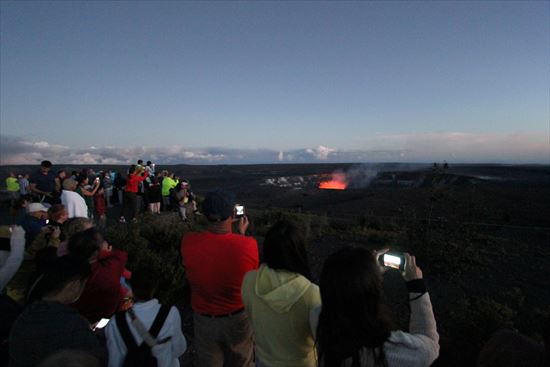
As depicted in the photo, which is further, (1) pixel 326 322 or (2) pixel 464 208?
(2) pixel 464 208

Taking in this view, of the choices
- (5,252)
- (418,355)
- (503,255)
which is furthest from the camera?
(503,255)

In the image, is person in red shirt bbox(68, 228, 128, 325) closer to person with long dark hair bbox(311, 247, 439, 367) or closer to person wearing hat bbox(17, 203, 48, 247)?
person wearing hat bbox(17, 203, 48, 247)

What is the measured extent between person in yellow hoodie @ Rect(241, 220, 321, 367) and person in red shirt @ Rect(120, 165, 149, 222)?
363 inches

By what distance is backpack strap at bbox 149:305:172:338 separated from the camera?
220 cm

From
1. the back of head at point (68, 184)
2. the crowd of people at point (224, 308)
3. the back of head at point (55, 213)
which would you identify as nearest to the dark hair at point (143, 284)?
the crowd of people at point (224, 308)

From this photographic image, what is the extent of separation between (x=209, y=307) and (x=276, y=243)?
41.7 inches

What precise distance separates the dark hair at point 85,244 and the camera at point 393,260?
2.63 meters

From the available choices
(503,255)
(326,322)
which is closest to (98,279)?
(326,322)

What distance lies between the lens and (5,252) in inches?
138

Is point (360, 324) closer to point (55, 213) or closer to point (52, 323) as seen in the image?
point (52, 323)

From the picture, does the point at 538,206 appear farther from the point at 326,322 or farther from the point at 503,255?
the point at 326,322

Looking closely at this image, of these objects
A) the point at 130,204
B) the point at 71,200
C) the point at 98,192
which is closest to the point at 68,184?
the point at 71,200

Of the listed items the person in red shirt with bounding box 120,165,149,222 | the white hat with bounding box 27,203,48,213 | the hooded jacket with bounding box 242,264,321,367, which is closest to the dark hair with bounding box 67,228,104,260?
the hooded jacket with bounding box 242,264,321,367

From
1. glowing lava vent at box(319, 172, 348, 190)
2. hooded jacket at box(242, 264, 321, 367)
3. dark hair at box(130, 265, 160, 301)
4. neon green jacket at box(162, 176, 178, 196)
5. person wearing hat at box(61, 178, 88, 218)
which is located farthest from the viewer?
glowing lava vent at box(319, 172, 348, 190)
